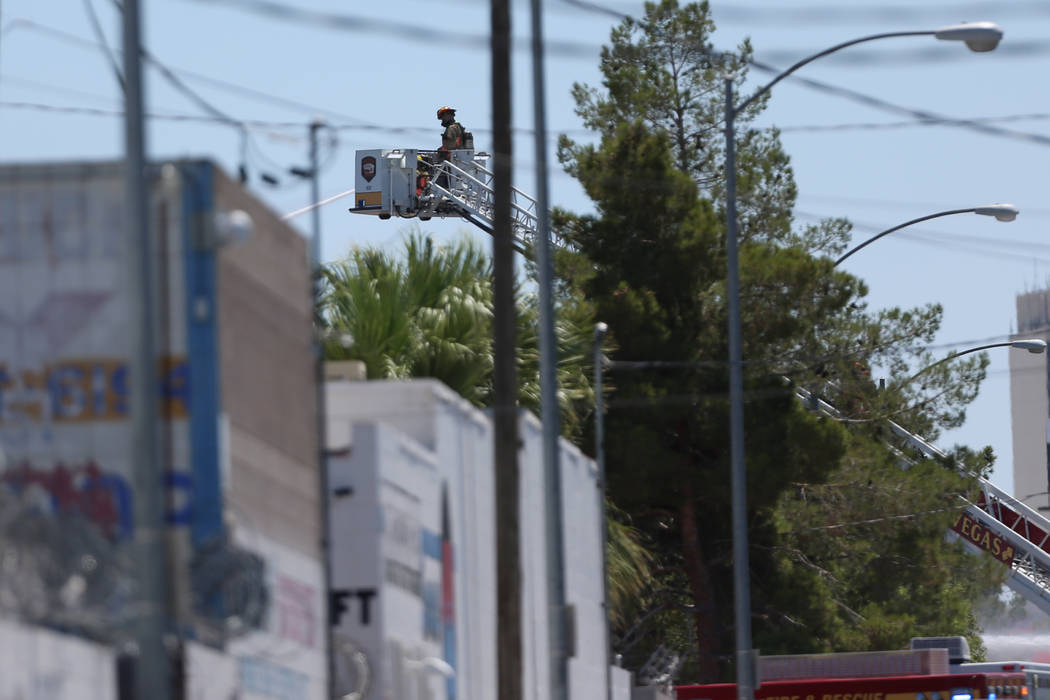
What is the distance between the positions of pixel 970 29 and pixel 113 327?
1273 centimetres

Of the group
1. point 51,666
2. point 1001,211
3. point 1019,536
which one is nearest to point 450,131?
Result: point 1019,536

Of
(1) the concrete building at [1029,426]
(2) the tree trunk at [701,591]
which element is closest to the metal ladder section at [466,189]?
(2) the tree trunk at [701,591]

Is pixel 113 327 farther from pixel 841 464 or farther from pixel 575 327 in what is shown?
pixel 841 464

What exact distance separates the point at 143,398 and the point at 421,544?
286 inches

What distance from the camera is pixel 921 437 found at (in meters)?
47.1

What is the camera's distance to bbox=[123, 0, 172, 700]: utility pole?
1229 cm

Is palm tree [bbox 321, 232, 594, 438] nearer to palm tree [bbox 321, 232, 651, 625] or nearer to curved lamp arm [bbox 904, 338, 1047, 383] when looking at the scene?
palm tree [bbox 321, 232, 651, 625]

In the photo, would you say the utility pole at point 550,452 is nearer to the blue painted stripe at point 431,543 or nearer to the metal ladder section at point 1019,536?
the blue painted stripe at point 431,543

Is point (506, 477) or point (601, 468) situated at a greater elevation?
point (506, 477)

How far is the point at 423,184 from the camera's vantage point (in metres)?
57.1

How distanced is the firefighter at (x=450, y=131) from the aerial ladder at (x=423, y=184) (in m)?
0.22

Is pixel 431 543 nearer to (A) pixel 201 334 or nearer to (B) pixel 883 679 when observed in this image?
(A) pixel 201 334

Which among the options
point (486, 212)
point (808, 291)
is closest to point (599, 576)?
point (808, 291)

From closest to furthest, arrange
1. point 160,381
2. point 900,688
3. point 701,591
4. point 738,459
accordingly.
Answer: point 160,381
point 738,459
point 900,688
point 701,591
